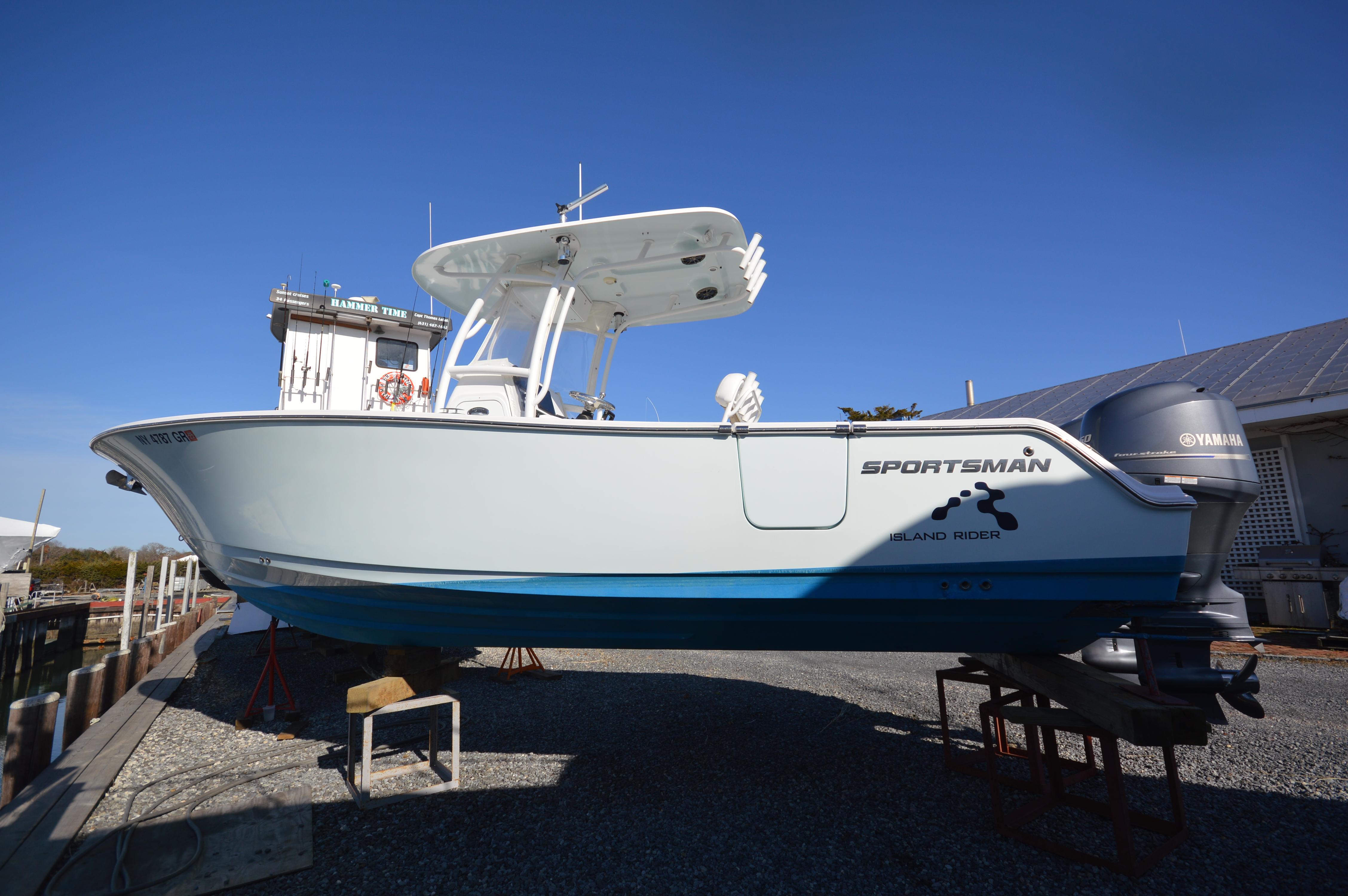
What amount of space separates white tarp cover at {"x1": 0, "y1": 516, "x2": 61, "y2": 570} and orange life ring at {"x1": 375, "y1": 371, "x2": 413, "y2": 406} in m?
22.6

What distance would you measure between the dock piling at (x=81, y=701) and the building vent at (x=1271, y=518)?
1361cm

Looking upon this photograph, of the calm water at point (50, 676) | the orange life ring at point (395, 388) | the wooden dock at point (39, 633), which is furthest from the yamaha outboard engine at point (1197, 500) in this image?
the wooden dock at point (39, 633)

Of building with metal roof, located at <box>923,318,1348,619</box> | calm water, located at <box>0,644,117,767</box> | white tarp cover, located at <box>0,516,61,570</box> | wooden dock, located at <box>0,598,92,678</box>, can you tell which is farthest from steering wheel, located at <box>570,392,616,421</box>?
white tarp cover, located at <box>0,516,61,570</box>

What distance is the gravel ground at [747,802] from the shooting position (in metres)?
2.38

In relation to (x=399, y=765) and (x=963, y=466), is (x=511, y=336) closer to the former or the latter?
(x=963, y=466)

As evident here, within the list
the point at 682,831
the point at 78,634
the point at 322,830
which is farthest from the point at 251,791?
the point at 78,634

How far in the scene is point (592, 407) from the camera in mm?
3748

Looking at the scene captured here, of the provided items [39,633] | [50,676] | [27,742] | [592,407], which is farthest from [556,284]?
[39,633]

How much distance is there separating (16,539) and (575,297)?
2656cm

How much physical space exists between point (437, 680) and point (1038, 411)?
12281 mm

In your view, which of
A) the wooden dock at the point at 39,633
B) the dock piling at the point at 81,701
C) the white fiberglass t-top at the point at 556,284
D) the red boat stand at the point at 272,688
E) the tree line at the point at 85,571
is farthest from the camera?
the tree line at the point at 85,571

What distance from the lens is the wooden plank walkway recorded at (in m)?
2.45

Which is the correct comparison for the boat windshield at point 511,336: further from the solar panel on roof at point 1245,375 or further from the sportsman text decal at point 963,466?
the solar panel on roof at point 1245,375

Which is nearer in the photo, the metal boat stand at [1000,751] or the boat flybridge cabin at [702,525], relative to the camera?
the boat flybridge cabin at [702,525]
